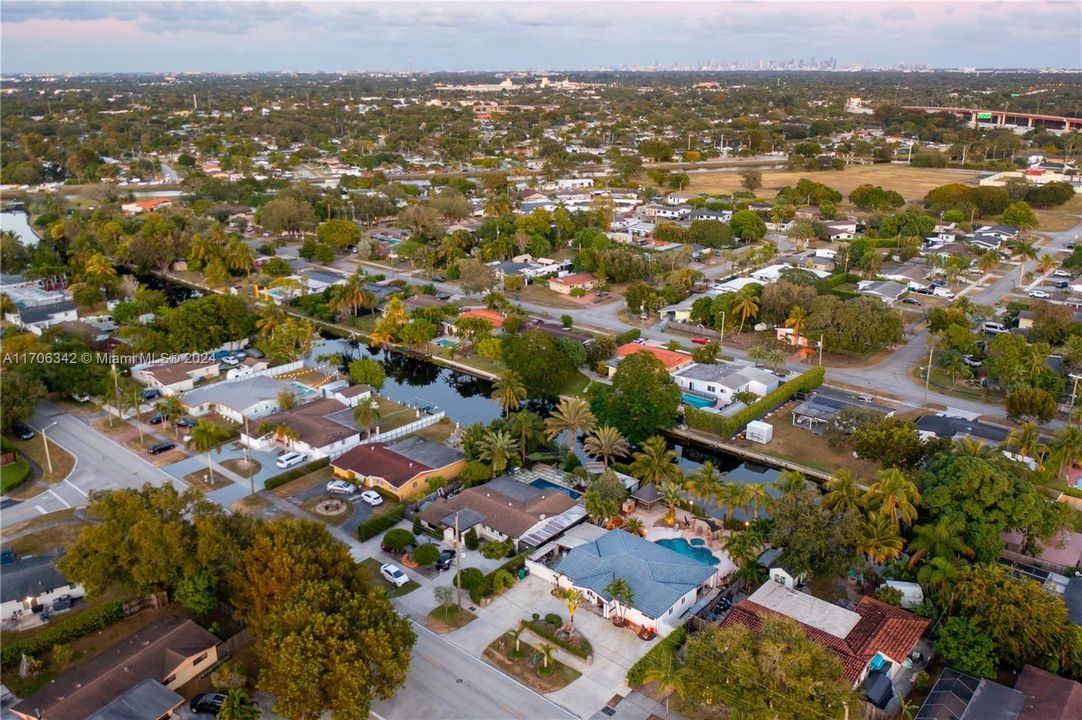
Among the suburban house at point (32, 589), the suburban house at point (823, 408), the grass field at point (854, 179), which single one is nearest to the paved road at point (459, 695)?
the suburban house at point (32, 589)

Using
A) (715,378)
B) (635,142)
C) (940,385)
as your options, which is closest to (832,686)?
(715,378)

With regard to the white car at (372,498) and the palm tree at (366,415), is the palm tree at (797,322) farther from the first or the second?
the white car at (372,498)

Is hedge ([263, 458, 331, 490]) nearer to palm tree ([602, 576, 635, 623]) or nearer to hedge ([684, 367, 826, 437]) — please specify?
palm tree ([602, 576, 635, 623])

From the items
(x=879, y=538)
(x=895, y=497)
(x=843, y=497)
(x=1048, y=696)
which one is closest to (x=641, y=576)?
(x=843, y=497)

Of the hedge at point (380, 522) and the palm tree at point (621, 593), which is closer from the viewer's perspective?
the palm tree at point (621, 593)

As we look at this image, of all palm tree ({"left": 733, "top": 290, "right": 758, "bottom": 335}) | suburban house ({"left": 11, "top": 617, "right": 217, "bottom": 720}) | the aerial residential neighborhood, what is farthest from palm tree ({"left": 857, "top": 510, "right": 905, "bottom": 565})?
palm tree ({"left": 733, "top": 290, "right": 758, "bottom": 335})

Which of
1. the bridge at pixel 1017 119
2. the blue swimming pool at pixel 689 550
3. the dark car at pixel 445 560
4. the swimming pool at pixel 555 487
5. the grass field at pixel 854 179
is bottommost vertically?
the dark car at pixel 445 560
